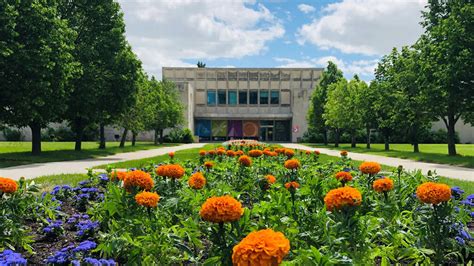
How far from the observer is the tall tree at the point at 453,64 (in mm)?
19016

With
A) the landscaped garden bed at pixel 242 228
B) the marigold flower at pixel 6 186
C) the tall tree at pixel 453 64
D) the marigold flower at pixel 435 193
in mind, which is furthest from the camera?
the tall tree at pixel 453 64

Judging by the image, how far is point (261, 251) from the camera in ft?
5.74

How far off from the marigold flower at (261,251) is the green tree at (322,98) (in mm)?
47482

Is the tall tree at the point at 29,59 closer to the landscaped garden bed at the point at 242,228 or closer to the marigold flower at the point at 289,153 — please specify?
the marigold flower at the point at 289,153

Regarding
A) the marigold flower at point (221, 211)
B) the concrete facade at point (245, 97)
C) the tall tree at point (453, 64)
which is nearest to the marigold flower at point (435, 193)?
the marigold flower at point (221, 211)

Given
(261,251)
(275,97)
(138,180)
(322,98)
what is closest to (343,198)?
(261,251)

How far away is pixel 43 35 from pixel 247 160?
15.0 m

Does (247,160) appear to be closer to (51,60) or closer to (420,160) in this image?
(51,60)

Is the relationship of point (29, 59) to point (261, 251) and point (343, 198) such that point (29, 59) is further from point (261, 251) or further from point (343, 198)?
point (261, 251)

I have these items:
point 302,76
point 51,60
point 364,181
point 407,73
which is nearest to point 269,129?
point 302,76

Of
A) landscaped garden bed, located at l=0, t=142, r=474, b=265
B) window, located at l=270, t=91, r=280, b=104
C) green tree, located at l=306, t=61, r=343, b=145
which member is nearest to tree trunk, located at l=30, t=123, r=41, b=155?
landscaped garden bed, located at l=0, t=142, r=474, b=265

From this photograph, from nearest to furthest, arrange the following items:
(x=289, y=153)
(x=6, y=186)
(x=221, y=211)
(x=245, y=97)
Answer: (x=221, y=211), (x=6, y=186), (x=289, y=153), (x=245, y=97)

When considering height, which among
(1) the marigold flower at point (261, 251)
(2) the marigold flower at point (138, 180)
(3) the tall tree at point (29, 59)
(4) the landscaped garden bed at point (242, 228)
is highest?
(3) the tall tree at point (29, 59)

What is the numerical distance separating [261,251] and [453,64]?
65.7 feet
